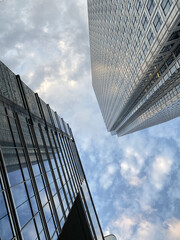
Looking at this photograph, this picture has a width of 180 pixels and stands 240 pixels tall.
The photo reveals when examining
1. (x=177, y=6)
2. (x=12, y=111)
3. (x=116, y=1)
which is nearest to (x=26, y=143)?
(x=12, y=111)

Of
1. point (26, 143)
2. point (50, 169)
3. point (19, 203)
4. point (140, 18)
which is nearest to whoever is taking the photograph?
point (19, 203)

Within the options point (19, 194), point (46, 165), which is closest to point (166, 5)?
point (46, 165)

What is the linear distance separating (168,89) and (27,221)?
249 ft

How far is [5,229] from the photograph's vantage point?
39.4 feet

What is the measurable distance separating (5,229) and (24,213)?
2.94m

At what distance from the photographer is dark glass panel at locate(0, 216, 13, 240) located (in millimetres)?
11647

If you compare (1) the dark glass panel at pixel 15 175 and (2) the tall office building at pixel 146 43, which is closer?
(1) the dark glass panel at pixel 15 175

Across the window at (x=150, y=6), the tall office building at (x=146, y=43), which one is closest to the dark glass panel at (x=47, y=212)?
the tall office building at (x=146, y=43)

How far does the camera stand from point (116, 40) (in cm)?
6788

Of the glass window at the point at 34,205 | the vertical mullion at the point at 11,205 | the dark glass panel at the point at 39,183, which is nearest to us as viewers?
the vertical mullion at the point at 11,205

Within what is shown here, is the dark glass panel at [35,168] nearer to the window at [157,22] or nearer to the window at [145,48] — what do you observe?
the window at [157,22]

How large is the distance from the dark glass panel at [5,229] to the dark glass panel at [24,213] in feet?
5.03

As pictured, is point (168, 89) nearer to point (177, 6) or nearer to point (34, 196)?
point (177, 6)

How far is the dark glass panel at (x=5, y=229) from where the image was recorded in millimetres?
11647
